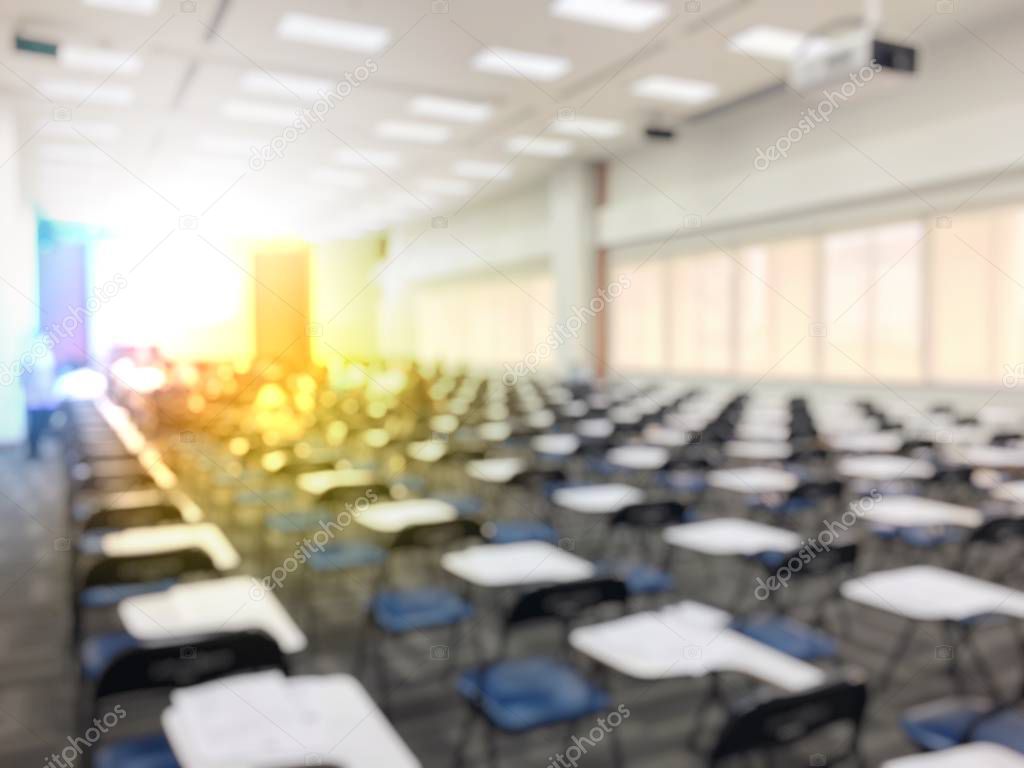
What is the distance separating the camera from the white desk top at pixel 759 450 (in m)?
6.14

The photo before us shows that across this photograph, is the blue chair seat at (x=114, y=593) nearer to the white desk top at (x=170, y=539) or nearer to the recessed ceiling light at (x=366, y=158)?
the white desk top at (x=170, y=539)

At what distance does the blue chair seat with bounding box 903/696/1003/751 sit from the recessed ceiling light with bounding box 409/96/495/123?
968 centimetres

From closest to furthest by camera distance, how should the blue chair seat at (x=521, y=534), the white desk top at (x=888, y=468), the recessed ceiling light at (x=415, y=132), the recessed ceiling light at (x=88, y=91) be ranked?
the blue chair seat at (x=521, y=534)
the white desk top at (x=888, y=468)
the recessed ceiling light at (x=88, y=91)
the recessed ceiling light at (x=415, y=132)

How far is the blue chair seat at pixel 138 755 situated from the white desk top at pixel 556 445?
14.0 feet

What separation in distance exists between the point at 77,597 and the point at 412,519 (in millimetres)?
1476

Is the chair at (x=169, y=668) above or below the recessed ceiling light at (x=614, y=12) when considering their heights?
below

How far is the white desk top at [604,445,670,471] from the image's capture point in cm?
577

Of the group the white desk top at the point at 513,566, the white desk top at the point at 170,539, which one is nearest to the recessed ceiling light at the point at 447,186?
the white desk top at the point at 170,539

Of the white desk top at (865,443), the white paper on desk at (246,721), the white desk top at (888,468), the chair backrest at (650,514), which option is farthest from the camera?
the white desk top at (865,443)

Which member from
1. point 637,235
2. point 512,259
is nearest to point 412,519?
point 637,235

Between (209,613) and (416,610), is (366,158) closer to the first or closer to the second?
(416,610)

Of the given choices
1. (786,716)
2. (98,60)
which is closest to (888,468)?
(786,716)

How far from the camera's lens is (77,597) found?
10.4 feet

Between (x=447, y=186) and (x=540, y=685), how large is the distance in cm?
1505
